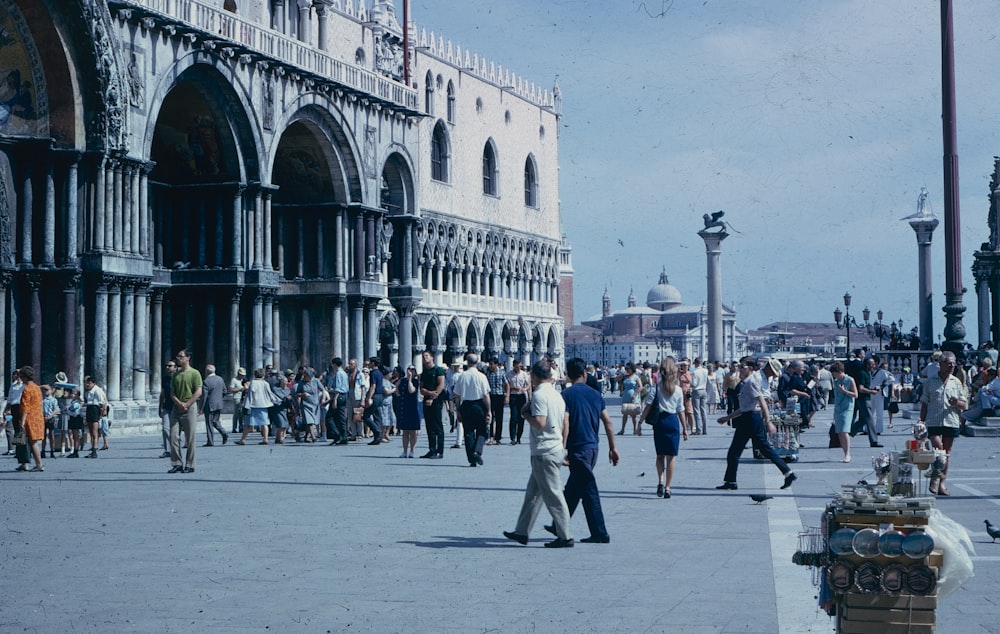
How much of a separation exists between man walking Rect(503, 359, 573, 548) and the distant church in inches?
6327

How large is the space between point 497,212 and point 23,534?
50794mm

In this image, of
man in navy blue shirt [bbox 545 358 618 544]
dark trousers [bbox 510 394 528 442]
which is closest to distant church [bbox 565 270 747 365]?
dark trousers [bbox 510 394 528 442]

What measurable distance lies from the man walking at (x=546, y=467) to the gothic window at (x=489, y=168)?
49935 mm

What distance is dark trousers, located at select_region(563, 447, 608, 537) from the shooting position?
1002 centimetres

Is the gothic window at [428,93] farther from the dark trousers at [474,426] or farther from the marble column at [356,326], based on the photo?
the dark trousers at [474,426]

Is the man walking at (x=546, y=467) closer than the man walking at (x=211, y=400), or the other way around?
the man walking at (x=546, y=467)

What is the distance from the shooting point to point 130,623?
6.89 metres

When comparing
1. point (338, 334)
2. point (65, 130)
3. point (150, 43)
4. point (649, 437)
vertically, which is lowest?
point (649, 437)

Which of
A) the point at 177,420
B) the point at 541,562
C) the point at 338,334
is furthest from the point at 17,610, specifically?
the point at 338,334

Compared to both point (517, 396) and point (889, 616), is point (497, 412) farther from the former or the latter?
point (889, 616)

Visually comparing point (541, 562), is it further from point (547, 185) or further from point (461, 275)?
point (547, 185)

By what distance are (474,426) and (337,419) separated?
246 inches

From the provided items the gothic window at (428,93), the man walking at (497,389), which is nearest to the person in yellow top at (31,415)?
the man walking at (497,389)

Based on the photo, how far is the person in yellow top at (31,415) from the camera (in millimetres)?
17188
